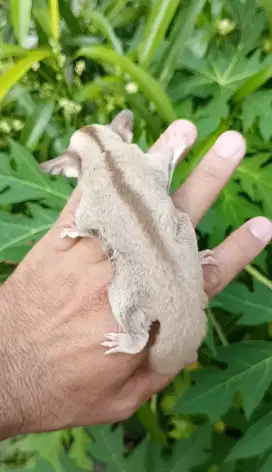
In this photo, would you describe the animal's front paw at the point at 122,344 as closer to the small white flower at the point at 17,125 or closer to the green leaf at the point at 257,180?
the green leaf at the point at 257,180

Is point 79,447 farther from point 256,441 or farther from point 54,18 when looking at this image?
point 54,18

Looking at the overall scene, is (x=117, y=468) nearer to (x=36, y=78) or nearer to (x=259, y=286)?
(x=259, y=286)

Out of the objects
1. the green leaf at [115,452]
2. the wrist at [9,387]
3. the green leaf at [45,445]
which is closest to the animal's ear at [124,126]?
the wrist at [9,387]

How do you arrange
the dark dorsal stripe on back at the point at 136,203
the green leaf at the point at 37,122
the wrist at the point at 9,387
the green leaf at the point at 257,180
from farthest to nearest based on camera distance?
the green leaf at the point at 37,122 < the green leaf at the point at 257,180 < the wrist at the point at 9,387 < the dark dorsal stripe on back at the point at 136,203

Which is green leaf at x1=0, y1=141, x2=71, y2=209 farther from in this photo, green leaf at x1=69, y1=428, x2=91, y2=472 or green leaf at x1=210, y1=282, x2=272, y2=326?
green leaf at x1=69, y1=428, x2=91, y2=472

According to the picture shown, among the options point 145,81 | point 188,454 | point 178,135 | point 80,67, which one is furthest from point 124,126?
point 188,454

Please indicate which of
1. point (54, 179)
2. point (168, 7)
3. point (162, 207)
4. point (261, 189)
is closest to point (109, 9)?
point (168, 7)
